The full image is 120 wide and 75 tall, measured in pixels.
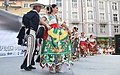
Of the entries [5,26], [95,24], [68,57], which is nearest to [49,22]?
[68,57]

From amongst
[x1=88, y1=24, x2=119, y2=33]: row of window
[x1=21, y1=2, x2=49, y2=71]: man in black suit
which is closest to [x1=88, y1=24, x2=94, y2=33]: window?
[x1=88, y1=24, x2=119, y2=33]: row of window

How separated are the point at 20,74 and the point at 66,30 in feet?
3.90

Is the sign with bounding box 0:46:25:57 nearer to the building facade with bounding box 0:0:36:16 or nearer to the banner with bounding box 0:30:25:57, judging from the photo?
the banner with bounding box 0:30:25:57

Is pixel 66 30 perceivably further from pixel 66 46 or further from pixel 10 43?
pixel 10 43

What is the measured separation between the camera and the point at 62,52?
4.48 meters

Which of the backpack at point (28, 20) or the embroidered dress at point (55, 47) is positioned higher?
the backpack at point (28, 20)

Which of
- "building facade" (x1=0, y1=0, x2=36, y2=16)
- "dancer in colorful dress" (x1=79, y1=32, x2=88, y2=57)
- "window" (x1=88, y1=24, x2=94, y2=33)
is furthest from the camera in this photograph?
"building facade" (x1=0, y1=0, x2=36, y2=16)

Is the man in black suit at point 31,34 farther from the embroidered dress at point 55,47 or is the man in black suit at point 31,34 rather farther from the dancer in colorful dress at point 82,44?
the dancer in colorful dress at point 82,44

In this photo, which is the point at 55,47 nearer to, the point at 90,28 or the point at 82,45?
the point at 82,45

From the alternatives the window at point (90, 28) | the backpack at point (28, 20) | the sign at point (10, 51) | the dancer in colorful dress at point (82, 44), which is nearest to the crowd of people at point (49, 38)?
the backpack at point (28, 20)

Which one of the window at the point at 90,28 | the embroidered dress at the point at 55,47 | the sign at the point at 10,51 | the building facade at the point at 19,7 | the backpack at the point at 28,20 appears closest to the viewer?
the embroidered dress at the point at 55,47

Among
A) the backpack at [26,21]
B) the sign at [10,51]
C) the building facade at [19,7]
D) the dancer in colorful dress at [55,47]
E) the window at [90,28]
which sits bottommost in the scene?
the sign at [10,51]

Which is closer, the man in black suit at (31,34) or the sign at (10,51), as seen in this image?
the man in black suit at (31,34)

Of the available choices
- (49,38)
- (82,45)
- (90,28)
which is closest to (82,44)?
(82,45)
